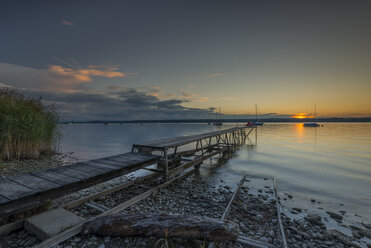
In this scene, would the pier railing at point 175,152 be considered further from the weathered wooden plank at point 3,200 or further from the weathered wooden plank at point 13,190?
the weathered wooden plank at point 3,200

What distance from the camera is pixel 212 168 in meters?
11.4

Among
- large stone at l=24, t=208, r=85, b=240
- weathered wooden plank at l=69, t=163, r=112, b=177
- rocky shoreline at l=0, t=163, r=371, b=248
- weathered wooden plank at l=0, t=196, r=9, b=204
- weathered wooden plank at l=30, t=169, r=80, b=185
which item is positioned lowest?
rocky shoreline at l=0, t=163, r=371, b=248

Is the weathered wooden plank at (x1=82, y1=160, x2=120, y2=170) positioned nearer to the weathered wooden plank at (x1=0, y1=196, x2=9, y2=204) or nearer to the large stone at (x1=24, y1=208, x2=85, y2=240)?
the large stone at (x1=24, y1=208, x2=85, y2=240)

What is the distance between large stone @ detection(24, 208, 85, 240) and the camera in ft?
10.8

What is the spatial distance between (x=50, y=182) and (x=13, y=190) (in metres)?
0.56

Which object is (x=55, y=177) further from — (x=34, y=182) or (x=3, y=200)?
(x=3, y=200)

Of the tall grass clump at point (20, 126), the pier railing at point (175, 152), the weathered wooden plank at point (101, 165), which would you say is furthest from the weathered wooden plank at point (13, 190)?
the tall grass clump at point (20, 126)

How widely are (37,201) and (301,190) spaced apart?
9314 mm

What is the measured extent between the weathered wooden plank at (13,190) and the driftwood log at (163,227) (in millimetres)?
1218

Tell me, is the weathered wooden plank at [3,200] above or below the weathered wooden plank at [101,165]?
above

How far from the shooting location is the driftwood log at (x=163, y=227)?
322 cm

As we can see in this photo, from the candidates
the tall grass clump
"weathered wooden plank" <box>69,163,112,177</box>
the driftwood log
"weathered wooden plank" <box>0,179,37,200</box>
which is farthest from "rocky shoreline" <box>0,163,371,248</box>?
the tall grass clump

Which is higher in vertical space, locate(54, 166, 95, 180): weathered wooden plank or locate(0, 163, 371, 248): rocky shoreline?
locate(54, 166, 95, 180): weathered wooden plank

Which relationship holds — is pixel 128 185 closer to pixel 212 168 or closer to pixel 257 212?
pixel 257 212
